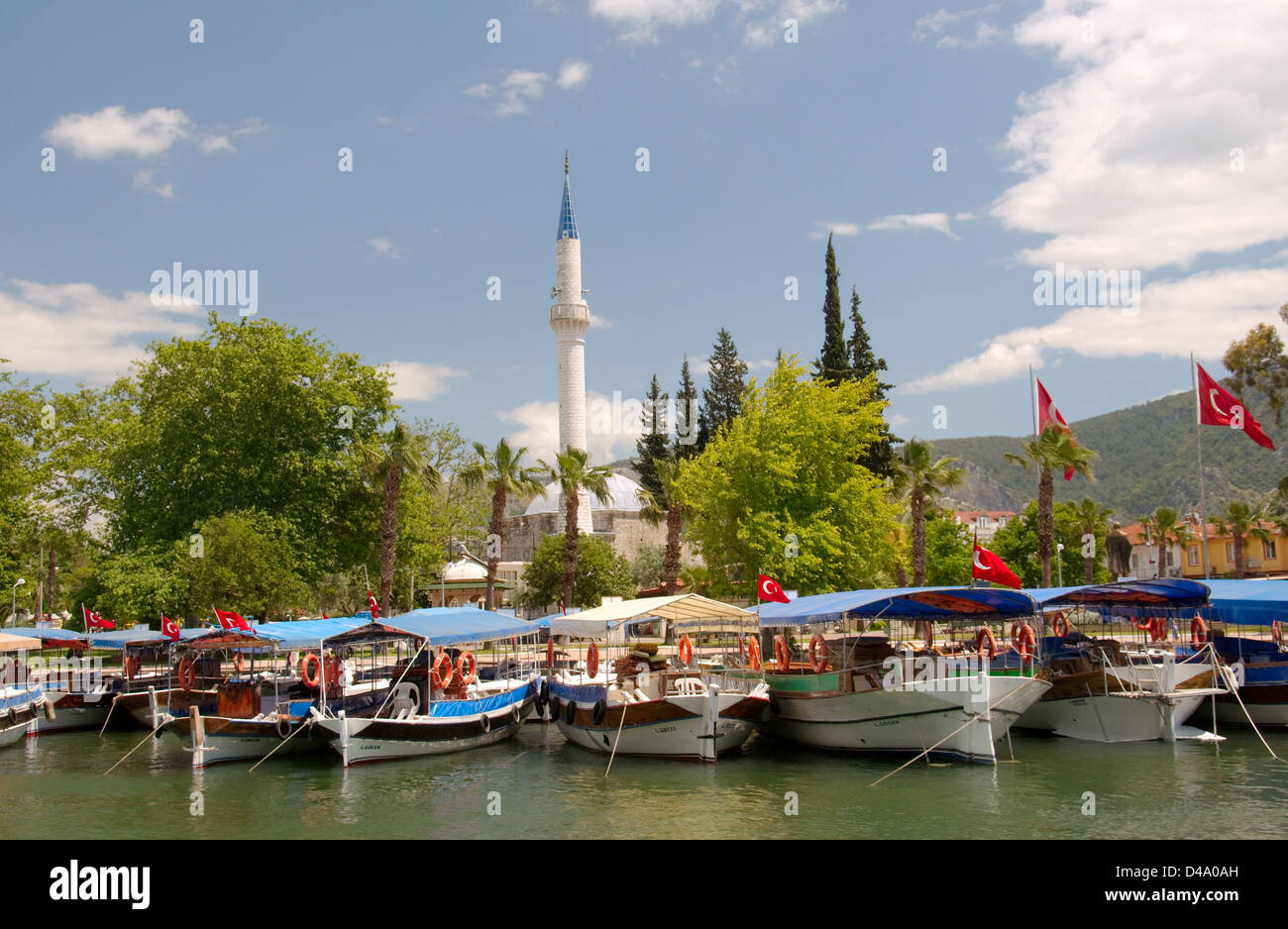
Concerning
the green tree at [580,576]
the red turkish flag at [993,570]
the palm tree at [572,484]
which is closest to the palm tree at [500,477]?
the palm tree at [572,484]

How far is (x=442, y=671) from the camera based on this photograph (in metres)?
23.5

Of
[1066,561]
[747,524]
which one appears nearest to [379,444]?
[747,524]

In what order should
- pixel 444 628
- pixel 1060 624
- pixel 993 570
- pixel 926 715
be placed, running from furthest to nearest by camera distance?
1. pixel 1060 624
2. pixel 444 628
3. pixel 993 570
4. pixel 926 715

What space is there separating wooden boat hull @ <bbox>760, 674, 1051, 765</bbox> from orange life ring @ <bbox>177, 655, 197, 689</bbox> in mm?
17632

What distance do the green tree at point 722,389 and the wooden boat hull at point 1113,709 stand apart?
47.8 meters

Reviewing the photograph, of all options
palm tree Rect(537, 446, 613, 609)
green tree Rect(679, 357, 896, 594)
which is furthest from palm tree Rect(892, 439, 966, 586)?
palm tree Rect(537, 446, 613, 609)

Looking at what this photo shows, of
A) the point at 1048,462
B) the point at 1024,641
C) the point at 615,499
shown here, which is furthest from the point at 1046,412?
the point at 615,499

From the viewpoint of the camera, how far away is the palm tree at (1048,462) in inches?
1462

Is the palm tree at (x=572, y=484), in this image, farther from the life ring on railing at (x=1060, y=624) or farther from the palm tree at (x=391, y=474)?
the life ring on railing at (x=1060, y=624)

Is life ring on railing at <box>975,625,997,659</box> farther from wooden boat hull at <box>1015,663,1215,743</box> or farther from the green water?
the green water

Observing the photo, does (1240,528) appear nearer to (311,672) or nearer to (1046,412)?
(1046,412)

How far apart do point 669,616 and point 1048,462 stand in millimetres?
21533

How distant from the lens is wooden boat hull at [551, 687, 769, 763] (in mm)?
20188
